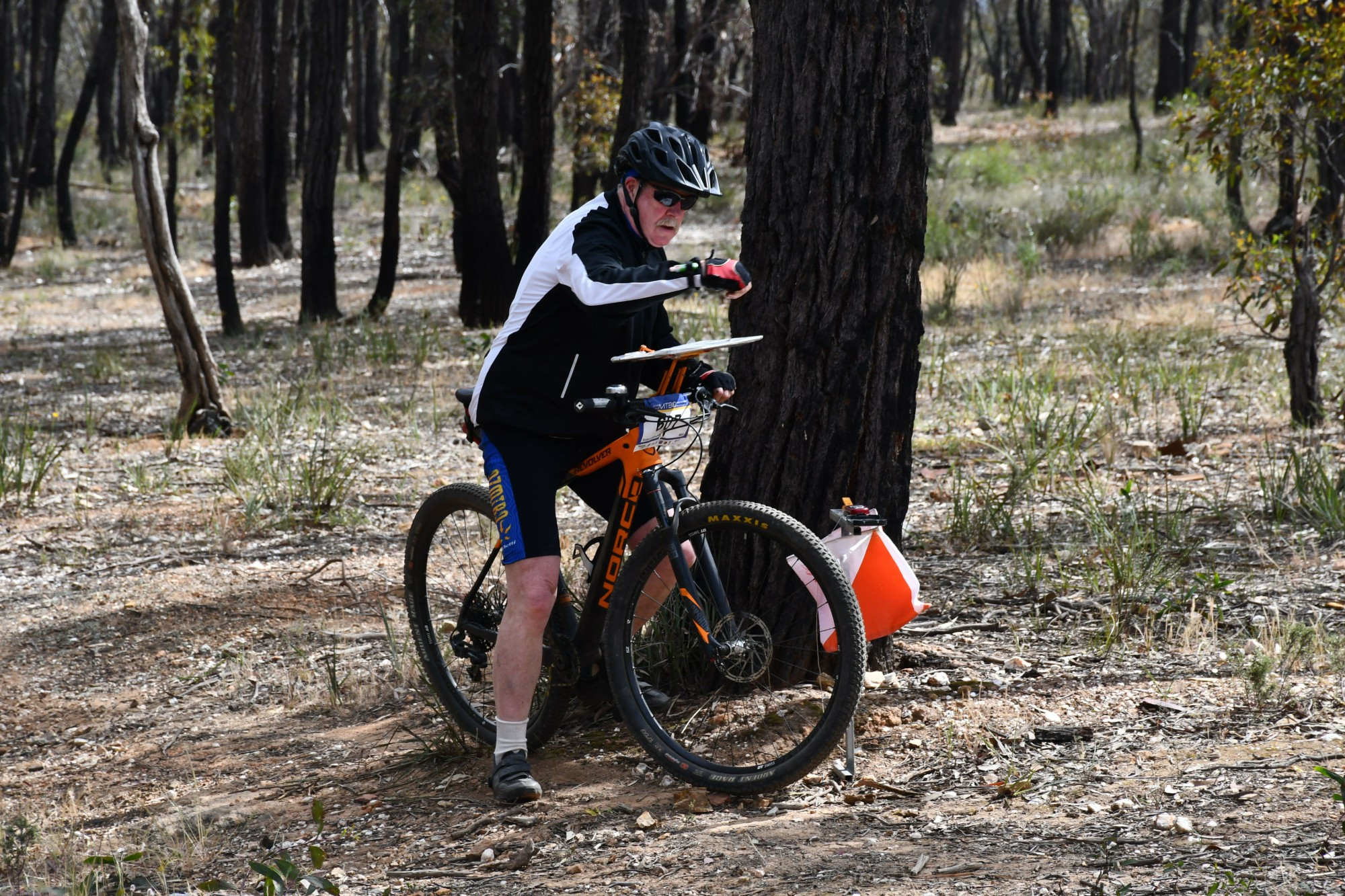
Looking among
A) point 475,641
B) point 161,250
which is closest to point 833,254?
point 475,641

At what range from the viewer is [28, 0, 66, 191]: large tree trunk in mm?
22859

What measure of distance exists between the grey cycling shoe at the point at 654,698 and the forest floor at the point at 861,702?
16 cm

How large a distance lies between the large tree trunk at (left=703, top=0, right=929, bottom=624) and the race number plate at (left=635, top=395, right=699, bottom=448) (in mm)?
543

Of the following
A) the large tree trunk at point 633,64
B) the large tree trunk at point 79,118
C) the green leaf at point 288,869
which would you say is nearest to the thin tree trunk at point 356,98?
the large tree trunk at point 79,118

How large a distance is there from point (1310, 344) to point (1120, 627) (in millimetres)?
3861

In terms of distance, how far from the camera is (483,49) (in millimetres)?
12453

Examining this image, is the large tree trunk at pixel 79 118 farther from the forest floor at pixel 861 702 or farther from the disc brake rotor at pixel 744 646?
the disc brake rotor at pixel 744 646

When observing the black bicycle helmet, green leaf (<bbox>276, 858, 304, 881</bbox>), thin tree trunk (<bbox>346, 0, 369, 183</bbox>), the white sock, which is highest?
thin tree trunk (<bbox>346, 0, 369, 183</bbox>)

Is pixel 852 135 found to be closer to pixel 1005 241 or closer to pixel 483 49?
pixel 483 49

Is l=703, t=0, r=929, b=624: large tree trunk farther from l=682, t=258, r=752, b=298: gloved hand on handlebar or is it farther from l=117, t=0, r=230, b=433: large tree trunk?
l=117, t=0, r=230, b=433: large tree trunk

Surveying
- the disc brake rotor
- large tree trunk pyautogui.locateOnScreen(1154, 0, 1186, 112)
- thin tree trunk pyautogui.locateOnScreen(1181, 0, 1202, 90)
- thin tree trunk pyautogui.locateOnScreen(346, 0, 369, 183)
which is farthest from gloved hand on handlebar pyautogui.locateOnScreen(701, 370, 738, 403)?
large tree trunk pyautogui.locateOnScreen(1154, 0, 1186, 112)

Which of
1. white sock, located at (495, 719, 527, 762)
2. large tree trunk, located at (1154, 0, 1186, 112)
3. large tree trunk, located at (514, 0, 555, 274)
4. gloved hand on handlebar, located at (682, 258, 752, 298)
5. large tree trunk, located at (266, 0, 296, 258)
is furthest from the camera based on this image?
large tree trunk, located at (1154, 0, 1186, 112)

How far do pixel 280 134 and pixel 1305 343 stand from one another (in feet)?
53.7

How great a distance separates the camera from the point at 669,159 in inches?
134
